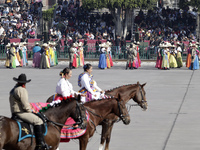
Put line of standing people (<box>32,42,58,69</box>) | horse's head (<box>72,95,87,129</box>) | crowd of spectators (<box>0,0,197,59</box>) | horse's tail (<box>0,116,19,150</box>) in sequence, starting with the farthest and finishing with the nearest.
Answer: crowd of spectators (<box>0,0,197,59</box>) → line of standing people (<box>32,42,58,69</box>) → horse's head (<box>72,95,87,129</box>) → horse's tail (<box>0,116,19,150</box>)

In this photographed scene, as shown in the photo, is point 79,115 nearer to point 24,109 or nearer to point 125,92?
point 24,109

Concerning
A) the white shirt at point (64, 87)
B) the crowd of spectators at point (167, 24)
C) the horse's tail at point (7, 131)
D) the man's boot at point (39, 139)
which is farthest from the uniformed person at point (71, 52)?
the horse's tail at point (7, 131)

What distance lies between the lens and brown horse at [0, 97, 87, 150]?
859cm

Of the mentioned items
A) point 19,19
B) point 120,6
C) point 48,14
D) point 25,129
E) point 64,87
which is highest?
point 120,6

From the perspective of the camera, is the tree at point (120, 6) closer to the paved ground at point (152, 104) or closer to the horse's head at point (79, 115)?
the paved ground at point (152, 104)

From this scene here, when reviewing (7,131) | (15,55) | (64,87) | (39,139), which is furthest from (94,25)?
(7,131)

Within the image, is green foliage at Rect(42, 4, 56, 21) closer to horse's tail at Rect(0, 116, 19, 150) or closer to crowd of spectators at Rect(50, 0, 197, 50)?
crowd of spectators at Rect(50, 0, 197, 50)

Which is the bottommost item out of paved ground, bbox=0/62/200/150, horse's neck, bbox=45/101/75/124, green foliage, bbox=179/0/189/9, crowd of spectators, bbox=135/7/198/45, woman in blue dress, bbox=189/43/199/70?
paved ground, bbox=0/62/200/150

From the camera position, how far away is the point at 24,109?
29.3 feet

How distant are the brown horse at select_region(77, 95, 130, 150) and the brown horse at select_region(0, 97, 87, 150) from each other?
90cm

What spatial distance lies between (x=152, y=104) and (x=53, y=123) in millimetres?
9108

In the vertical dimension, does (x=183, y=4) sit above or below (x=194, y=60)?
above

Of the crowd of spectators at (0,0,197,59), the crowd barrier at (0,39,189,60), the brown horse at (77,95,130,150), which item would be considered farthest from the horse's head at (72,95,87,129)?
the crowd of spectators at (0,0,197,59)

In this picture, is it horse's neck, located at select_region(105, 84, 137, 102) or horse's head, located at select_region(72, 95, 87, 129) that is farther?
horse's neck, located at select_region(105, 84, 137, 102)
